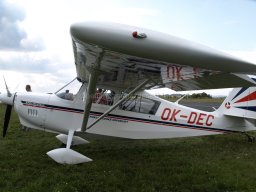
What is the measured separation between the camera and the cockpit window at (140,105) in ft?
24.3

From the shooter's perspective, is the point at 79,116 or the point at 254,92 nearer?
the point at 79,116

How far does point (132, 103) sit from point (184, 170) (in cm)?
236

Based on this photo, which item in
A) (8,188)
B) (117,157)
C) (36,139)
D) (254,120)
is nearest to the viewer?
(8,188)

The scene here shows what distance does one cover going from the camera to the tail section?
823cm

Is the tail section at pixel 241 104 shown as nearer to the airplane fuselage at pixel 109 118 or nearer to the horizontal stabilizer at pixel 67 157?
the airplane fuselage at pixel 109 118

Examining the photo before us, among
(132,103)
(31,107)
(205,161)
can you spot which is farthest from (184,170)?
(31,107)

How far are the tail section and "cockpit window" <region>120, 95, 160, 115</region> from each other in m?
2.12

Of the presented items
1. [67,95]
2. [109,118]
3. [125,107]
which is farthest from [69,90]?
[125,107]

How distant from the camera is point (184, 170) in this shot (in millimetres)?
5746

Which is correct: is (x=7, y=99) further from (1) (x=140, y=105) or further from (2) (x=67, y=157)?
(1) (x=140, y=105)

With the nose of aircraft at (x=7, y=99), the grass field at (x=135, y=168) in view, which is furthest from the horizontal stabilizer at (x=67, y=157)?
the nose of aircraft at (x=7, y=99)

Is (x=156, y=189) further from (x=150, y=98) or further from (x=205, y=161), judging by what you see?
(x=150, y=98)

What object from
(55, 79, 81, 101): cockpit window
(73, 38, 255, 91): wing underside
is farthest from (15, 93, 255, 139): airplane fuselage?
(73, 38, 255, 91): wing underside

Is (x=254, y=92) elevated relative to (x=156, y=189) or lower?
elevated
